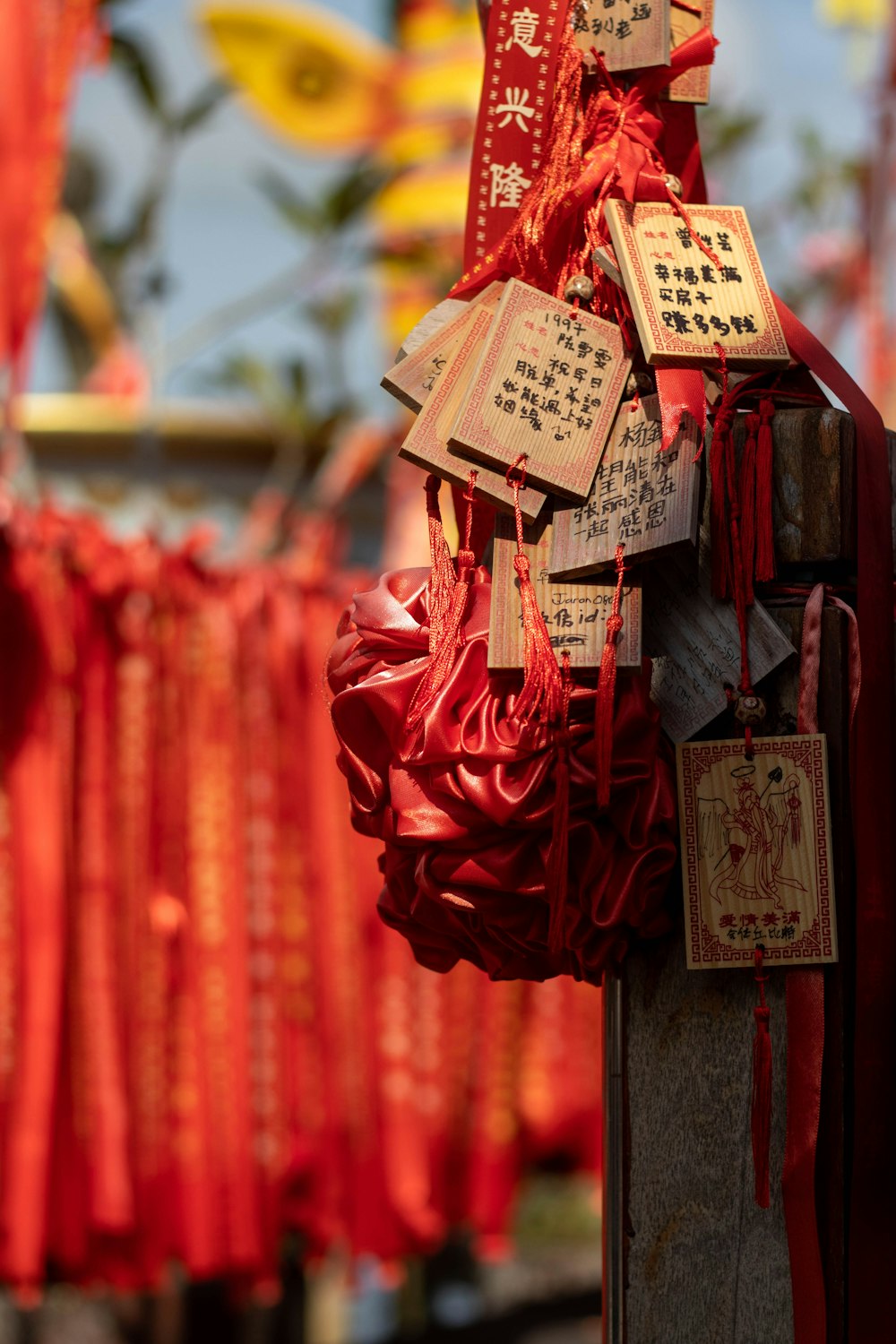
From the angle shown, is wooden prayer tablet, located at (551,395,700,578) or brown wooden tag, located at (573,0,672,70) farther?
brown wooden tag, located at (573,0,672,70)

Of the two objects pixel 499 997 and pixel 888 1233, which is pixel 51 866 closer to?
pixel 499 997

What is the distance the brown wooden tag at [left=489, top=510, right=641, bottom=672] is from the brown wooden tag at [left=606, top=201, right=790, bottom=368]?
0.42 ft

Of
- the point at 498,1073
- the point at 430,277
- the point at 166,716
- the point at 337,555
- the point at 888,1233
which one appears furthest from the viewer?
the point at 430,277

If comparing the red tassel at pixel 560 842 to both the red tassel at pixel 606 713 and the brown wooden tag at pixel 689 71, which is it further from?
the brown wooden tag at pixel 689 71

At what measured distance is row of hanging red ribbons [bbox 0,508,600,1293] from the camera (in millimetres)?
2301

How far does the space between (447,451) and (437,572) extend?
0.07 m

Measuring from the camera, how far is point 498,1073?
2.85 meters

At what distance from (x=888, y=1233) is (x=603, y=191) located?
606 mm

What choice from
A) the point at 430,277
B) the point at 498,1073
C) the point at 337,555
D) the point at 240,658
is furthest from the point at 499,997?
the point at 430,277

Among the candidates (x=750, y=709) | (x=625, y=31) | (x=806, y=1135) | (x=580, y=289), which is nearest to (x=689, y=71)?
(x=625, y=31)

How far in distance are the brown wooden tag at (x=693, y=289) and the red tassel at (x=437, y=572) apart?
0.15 meters

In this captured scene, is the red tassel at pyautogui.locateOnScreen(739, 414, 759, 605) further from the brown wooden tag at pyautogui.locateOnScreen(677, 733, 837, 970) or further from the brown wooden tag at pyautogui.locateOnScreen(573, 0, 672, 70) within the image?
the brown wooden tag at pyautogui.locateOnScreen(573, 0, 672, 70)

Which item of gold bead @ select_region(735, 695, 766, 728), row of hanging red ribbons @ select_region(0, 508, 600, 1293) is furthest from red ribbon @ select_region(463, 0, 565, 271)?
row of hanging red ribbons @ select_region(0, 508, 600, 1293)

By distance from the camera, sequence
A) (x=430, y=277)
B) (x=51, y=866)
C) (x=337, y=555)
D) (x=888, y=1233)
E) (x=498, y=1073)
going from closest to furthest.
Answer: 1. (x=888, y=1233)
2. (x=51, y=866)
3. (x=498, y=1073)
4. (x=337, y=555)
5. (x=430, y=277)
